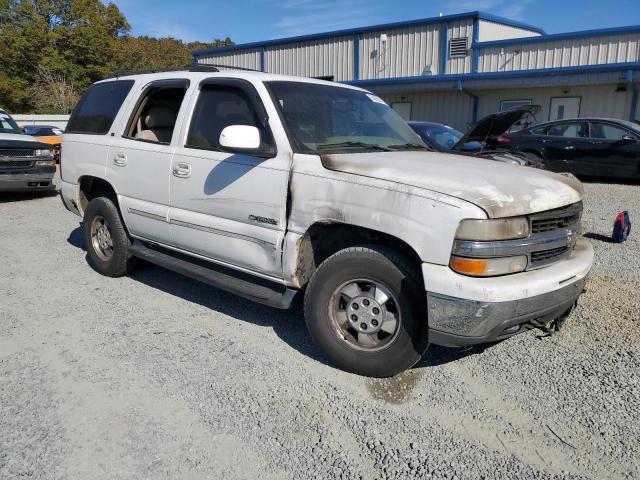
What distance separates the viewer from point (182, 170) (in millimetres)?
4246

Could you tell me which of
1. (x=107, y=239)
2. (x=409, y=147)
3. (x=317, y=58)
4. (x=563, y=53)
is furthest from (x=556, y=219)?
(x=317, y=58)

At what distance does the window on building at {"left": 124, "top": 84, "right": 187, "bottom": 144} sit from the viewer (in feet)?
15.8

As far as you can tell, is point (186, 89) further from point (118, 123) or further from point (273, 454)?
point (273, 454)

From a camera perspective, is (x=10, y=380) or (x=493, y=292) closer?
(x=493, y=292)

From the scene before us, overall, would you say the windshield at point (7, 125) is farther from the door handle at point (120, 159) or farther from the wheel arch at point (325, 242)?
the wheel arch at point (325, 242)

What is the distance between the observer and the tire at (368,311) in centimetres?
314

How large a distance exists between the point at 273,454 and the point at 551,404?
168 cm

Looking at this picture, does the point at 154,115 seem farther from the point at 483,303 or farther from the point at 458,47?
the point at 458,47

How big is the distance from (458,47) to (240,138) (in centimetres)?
2131

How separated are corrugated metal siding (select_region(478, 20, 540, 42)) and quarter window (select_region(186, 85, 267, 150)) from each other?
67.9 ft

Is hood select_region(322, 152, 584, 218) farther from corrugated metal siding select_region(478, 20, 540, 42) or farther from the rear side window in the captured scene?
corrugated metal siding select_region(478, 20, 540, 42)

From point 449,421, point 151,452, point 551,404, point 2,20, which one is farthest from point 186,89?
point 2,20

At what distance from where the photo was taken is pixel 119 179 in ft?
16.3

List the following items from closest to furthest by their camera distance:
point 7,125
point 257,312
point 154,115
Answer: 1. point 257,312
2. point 154,115
3. point 7,125
